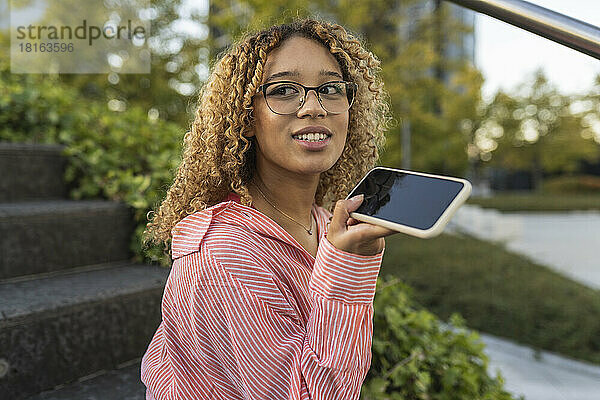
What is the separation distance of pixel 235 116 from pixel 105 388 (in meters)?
1.28

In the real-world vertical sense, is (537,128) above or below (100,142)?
above

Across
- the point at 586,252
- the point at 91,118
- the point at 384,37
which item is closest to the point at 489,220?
the point at 586,252

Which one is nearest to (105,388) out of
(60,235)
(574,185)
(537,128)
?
(60,235)

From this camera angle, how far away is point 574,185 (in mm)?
31875

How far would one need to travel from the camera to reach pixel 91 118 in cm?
352

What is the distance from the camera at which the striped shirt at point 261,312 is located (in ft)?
3.39

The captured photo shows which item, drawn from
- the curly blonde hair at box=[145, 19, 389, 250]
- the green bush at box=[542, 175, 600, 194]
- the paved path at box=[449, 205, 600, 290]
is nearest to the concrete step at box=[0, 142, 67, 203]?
the curly blonde hair at box=[145, 19, 389, 250]

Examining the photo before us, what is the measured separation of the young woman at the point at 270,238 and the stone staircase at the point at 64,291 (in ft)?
1.97

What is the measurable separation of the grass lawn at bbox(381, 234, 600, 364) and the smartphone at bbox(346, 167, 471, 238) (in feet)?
12.8

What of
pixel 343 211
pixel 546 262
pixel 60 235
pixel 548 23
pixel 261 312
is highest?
pixel 548 23

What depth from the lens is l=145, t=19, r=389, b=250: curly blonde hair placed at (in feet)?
4.19

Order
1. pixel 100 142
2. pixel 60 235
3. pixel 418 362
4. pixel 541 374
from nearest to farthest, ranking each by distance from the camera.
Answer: pixel 418 362 → pixel 60 235 → pixel 100 142 → pixel 541 374

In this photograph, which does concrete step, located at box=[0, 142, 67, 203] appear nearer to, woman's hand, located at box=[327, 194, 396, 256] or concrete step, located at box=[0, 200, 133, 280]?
concrete step, located at box=[0, 200, 133, 280]

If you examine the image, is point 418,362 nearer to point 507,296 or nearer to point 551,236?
point 507,296
